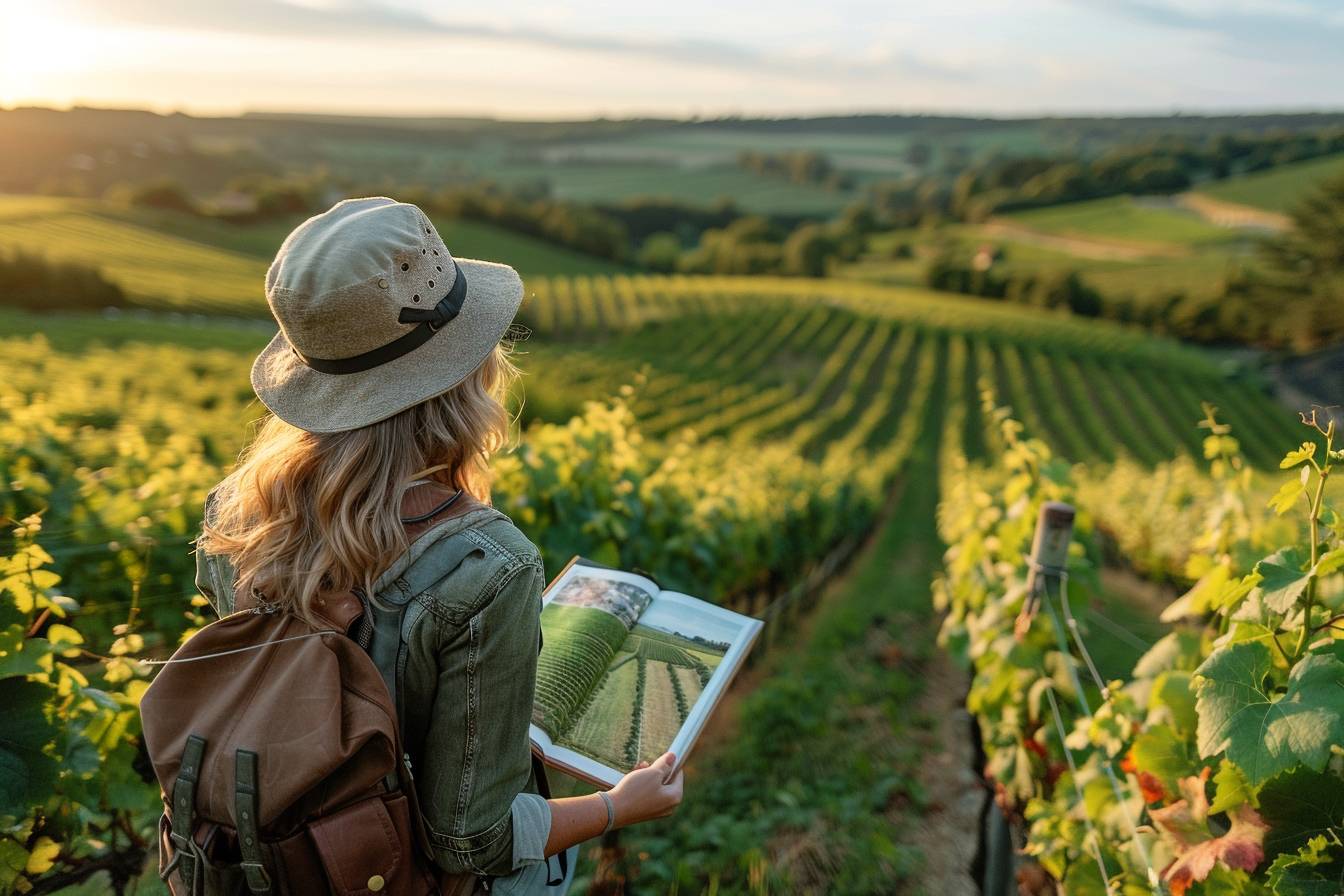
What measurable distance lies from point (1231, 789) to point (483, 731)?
1.75 metres

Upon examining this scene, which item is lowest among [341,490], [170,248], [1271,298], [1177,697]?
[1271,298]

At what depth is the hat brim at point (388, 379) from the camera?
138cm

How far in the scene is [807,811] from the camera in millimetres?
3803

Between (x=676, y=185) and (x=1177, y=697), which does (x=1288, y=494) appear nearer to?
(x=1177, y=697)

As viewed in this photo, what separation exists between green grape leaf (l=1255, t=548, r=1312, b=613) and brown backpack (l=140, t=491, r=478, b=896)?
6.28 ft

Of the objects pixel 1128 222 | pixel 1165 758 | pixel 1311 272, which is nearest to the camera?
pixel 1165 758

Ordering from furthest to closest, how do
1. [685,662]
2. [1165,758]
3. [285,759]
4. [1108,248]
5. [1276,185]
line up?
[1108,248] < [1276,185] < [1165,758] < [685,662] < [285,759]

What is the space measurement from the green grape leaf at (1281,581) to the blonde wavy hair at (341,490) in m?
1.80

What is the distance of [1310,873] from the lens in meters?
1.75

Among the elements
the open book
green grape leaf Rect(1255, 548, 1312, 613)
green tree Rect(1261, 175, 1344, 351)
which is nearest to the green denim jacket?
the open book

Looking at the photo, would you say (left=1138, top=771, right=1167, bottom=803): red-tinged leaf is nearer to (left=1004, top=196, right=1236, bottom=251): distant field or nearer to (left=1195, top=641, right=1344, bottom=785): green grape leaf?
(left=1195, top=641, right=1344, bottom=785): green grape leaf

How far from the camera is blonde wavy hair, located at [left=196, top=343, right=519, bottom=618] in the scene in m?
1.34

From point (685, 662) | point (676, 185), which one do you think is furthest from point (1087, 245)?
point (685, 662)

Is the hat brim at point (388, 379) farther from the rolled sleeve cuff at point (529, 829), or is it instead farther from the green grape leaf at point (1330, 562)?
the green grape leaf at point (1330, 562)
